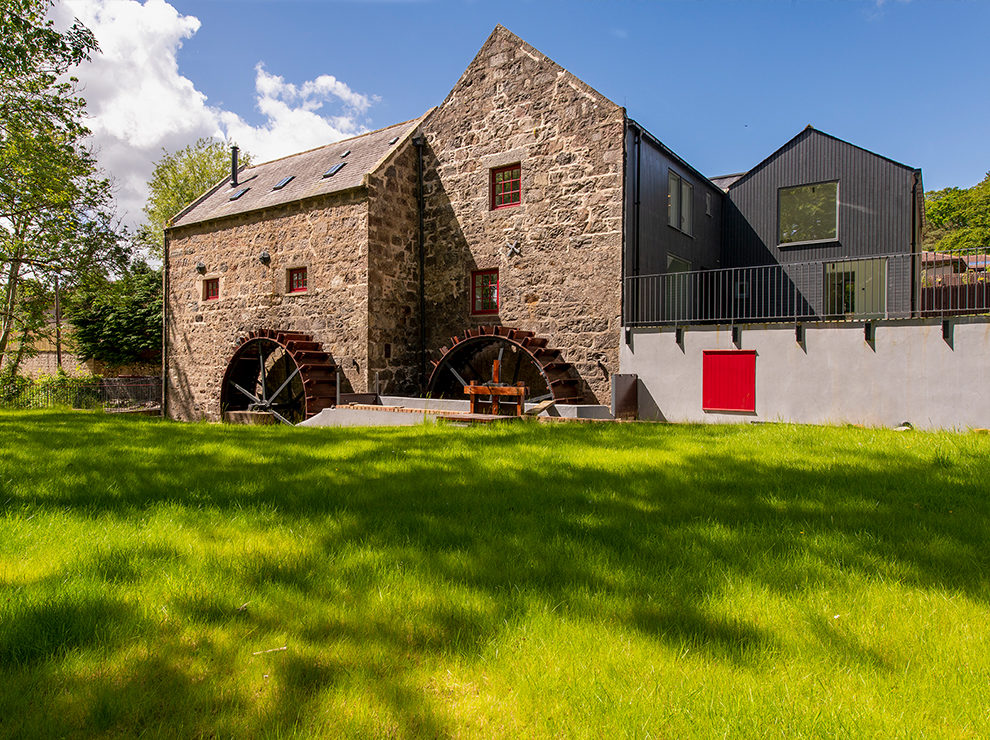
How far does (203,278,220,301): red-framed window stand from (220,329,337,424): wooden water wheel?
2.23m

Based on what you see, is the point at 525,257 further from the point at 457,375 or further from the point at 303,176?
the point at 303,176

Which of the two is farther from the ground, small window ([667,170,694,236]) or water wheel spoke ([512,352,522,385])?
small window ([667,170,694,236])

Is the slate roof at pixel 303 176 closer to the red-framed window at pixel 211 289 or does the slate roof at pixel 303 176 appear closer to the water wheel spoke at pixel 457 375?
the red-framed window at pixel 211 289

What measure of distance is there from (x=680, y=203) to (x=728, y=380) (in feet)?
19.5

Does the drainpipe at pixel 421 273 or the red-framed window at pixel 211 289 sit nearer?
the drainpipe at pixel 421 273

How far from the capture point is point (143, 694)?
71.5 inches

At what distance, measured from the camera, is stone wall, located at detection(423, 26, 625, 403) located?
41.8 feet

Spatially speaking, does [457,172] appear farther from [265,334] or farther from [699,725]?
[699,725]

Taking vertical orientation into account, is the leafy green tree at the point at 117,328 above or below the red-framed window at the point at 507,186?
below

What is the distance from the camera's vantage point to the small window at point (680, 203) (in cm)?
1457

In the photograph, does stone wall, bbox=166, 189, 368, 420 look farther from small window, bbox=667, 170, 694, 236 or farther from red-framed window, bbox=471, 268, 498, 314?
small window, bbox=667, 170, 694, 236

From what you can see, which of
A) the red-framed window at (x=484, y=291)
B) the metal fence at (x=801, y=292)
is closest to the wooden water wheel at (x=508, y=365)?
the red-framed window at (x=484, y=291)

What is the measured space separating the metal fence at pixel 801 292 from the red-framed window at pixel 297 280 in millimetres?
8995

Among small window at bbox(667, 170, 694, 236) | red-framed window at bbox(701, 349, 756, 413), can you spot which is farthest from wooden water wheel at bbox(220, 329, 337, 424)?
small window at bbox(667, 170, 694, 236)
